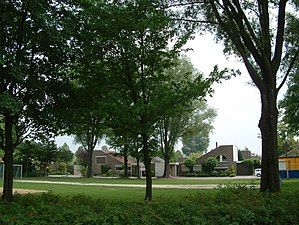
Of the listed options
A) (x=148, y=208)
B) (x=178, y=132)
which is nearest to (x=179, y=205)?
(x=148, y=208)

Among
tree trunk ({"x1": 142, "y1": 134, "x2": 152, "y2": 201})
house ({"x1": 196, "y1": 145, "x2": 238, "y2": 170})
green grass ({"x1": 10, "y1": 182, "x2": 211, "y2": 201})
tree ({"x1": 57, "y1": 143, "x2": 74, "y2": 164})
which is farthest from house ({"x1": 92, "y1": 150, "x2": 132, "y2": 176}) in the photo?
tree trunk ({"x1": 142, "y1": 134, "x2": 152, "y2": 201})

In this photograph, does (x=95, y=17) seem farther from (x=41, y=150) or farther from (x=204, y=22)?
(x=41, y=150)

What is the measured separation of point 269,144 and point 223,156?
68522 mm

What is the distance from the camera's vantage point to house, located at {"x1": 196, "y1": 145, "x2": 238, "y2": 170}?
80875 mm

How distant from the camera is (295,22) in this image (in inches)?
710

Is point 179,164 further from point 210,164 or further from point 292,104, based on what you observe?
point 292,104

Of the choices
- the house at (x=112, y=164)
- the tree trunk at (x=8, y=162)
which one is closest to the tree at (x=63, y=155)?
the house at (x=112, y=164)

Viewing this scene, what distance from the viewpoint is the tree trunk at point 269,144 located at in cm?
1484

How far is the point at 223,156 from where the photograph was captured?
82.1m

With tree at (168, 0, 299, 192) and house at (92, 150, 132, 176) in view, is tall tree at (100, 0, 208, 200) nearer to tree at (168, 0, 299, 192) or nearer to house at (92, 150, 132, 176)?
tree at (168, 0, 299, 192)

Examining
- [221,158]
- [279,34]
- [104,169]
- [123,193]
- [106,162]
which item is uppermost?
[279,34]

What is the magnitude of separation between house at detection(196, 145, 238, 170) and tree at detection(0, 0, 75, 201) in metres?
70.0

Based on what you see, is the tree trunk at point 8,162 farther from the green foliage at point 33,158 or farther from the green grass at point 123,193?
the green foliage at point 33,158

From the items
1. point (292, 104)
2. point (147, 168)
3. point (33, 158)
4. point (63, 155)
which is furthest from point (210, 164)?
point (147, 168)
